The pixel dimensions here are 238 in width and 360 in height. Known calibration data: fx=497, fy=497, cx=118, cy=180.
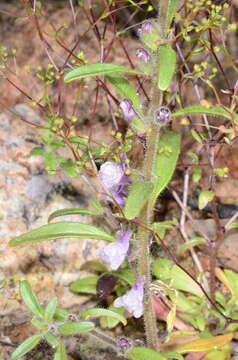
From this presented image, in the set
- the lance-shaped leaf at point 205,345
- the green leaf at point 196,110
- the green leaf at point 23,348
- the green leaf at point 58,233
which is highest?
the green leaf at point 196,110

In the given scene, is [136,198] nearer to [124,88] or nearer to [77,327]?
[124,88]

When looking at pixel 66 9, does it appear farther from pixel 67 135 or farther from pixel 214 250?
pixel 214 250

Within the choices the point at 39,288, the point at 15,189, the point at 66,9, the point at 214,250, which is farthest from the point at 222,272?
the point at 66,9

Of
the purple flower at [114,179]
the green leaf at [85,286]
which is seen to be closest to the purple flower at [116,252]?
the purple flower at [114,179]

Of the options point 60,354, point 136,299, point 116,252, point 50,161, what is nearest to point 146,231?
point 116,252

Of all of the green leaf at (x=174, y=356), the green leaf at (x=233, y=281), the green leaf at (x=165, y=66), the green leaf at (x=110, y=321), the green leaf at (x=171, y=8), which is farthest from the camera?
the green leaf at (x=233, y=281)

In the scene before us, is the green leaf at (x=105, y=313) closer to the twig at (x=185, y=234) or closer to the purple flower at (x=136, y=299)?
the purple flower at (x=136, y=299)
